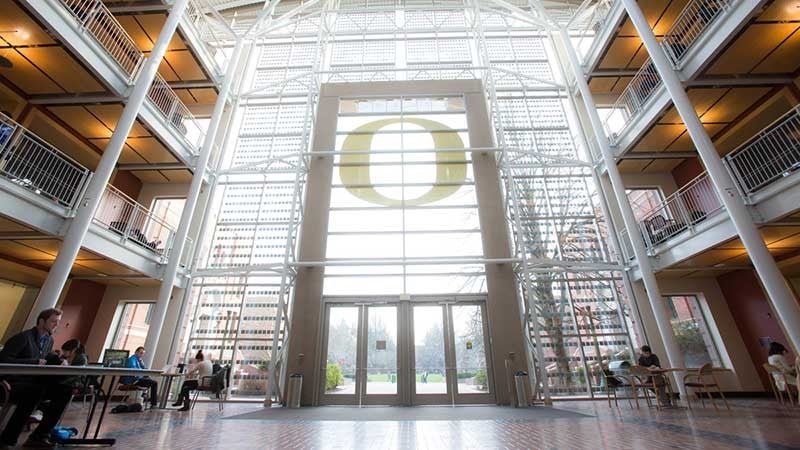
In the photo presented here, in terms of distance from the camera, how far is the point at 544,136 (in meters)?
11.9

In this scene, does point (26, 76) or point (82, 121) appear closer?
point (26, 76)

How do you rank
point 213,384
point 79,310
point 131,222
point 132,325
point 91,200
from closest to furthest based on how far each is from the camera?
point 91,200
point 213,384
point 131,222
point 79,310
point 132,325

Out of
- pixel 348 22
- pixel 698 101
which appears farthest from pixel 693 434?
pixel 348 22

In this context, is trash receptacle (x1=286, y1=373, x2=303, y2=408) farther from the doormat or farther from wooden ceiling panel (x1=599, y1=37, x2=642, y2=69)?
wooden ceiling panel (x1=599, y1=37, x2=642, y2=69)

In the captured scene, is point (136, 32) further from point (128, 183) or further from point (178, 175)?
point (128, 183)

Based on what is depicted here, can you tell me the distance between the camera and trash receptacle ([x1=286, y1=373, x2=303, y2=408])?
8.00 metres

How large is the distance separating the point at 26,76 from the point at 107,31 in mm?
2162

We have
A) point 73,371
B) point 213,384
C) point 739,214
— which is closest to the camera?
point 73,371

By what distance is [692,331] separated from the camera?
945 cm

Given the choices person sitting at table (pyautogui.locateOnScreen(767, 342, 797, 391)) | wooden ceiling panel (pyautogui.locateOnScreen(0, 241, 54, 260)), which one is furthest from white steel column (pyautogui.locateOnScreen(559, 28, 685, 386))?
wooden ceiling panel (pyautogui.locateOnScreen(0, 241, 54, 260))

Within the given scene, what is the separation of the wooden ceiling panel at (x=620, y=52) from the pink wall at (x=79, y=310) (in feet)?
54.7

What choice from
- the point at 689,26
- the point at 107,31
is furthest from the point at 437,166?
the point at 107,31

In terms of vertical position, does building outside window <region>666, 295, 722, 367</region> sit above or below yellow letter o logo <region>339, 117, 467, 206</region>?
below

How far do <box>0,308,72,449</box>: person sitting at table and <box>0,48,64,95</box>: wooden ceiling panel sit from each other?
279 inches
